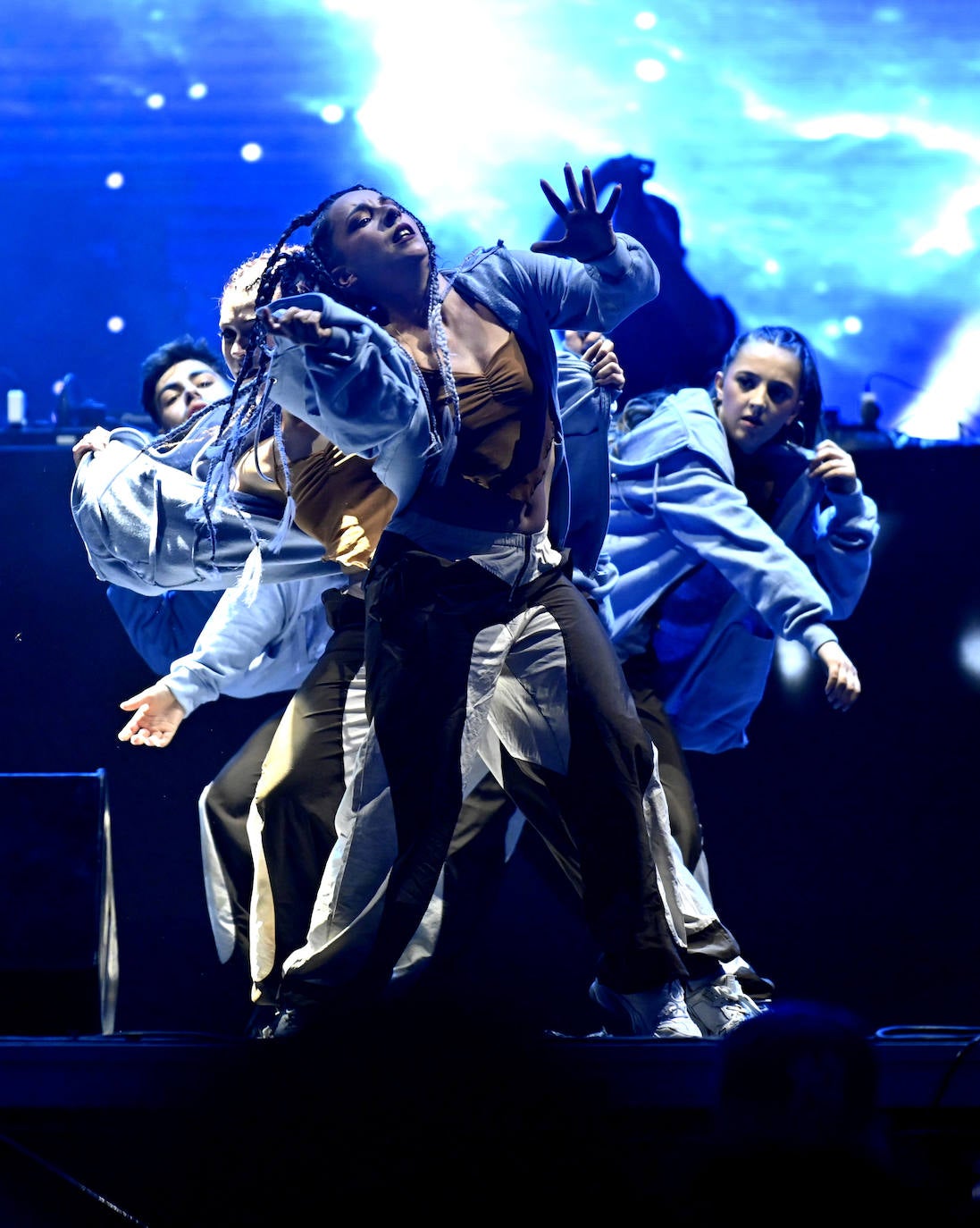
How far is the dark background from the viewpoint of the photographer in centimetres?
274

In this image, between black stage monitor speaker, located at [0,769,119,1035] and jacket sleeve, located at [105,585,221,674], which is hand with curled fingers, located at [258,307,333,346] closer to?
black stage monitor speaker, located at [0,769,119,1035]

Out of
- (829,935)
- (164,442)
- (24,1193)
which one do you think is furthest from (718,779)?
(24,1193)

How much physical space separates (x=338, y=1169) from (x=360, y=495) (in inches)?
42.7

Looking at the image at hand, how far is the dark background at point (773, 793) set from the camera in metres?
2.74

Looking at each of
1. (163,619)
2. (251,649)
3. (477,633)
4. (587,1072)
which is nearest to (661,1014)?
(587,1072)

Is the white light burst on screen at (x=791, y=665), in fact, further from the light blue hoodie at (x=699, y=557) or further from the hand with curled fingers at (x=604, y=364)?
the hand with curled fingers at (x=604, y=364)

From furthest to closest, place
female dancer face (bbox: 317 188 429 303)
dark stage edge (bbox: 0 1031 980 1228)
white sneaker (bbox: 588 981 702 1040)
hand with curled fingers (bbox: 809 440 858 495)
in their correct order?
hand with curled fingers (bbox: 809 440 858 495) → female dancer face (bbox: 317 188 429 303) → white sneaker (bbox: 588 981 702 1040) → dark stage edge (bbox: 0 1031 980 1228)

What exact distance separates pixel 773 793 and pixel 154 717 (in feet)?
4.12

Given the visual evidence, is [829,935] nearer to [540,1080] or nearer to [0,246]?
[540,1080]

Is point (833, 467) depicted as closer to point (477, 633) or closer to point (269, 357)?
point (477, 633)

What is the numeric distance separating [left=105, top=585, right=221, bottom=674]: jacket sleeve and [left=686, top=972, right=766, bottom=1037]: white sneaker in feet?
3.78

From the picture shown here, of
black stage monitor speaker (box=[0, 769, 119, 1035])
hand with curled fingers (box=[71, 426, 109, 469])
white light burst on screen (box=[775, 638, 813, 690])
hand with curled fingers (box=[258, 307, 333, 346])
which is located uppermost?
hand with curled fingers (box=[71, 426, 109, 469])

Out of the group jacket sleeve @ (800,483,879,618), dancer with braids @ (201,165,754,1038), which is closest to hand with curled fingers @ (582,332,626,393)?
dancer with braids @ (201,165,754,1038)

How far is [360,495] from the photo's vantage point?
2143 mm
